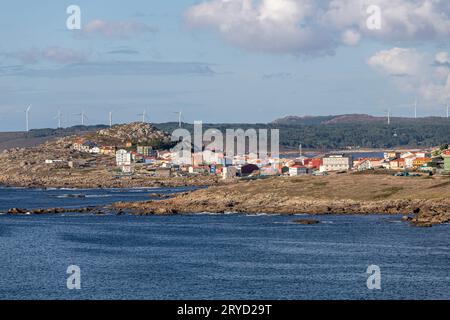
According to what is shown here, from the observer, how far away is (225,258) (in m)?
69.3

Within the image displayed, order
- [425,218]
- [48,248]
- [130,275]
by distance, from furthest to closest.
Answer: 1. [425,218]
2. [48,248]
3. [130,275]

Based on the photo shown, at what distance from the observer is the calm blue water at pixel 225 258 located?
182ft

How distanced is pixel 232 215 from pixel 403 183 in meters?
24.0

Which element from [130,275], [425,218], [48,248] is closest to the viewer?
[130,275]

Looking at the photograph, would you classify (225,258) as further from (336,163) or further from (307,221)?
Result: (336,163)

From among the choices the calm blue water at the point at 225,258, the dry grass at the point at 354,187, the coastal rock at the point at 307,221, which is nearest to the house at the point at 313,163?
the dry grass at the point at 354,187

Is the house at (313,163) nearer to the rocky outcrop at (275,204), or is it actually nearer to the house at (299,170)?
the house at (299,170)

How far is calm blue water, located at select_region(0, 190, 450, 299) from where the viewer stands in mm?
55562

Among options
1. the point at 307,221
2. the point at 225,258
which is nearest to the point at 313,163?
the point at 307,221

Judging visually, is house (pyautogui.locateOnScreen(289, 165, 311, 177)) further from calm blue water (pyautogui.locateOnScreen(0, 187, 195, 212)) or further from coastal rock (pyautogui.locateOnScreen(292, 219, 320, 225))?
coastal rock (pyautogui.locateOnScreen(292, 219, 320, 225))

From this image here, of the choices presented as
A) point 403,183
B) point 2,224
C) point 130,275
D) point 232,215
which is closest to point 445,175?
point 403,183

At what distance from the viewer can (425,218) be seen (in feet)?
298

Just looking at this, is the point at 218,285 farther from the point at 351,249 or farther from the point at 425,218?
the point at 425,218

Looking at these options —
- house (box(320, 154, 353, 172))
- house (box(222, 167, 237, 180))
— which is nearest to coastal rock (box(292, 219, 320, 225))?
house (box(320, 154, 353, 172))
